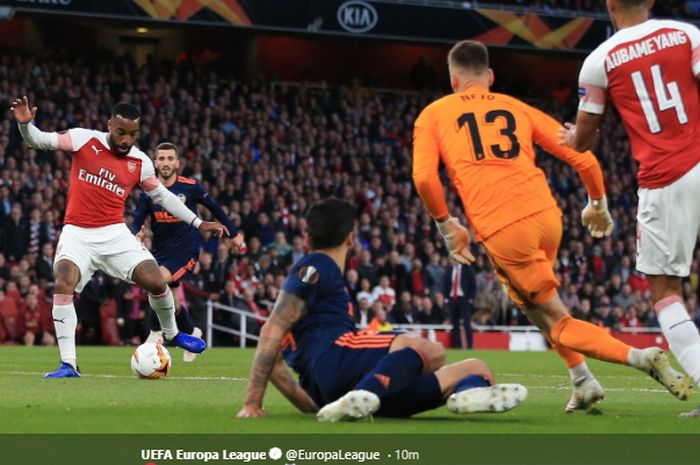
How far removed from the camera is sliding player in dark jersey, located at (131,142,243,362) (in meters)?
15.3

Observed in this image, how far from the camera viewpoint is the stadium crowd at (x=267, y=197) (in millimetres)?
23297

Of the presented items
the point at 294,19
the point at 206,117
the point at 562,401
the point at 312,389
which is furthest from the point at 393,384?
the point at 294,19

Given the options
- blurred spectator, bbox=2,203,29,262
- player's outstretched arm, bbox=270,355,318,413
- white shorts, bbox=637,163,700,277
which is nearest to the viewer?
player's outstretched arm, bbox=270,355,318,413

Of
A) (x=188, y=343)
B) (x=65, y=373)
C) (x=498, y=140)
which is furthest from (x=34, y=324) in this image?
(x=498, y=140)

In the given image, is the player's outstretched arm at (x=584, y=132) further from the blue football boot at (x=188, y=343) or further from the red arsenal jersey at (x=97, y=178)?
the blue football boot at (x=188, y=343)

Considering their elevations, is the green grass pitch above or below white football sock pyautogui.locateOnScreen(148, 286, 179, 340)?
below

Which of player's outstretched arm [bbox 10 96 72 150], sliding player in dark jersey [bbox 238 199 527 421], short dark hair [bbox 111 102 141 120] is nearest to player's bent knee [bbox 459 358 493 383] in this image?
sliding player in dark jersey [bbox 238 199 527 421]

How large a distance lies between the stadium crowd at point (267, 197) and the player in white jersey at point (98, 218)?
981cm

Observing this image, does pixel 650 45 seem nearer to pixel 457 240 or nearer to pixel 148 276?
pixel 457 240

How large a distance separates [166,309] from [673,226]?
21.4 feet

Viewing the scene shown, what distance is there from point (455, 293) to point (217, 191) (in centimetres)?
574

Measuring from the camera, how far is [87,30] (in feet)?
119

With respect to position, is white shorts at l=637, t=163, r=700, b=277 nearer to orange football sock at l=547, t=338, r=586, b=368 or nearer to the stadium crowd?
orange football sock at l=547, t=338, r=586, b=368

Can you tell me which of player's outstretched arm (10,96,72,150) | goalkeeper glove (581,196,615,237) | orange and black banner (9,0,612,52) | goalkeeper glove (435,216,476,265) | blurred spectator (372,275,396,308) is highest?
orange and black banner (9,0,612,52)
